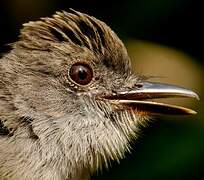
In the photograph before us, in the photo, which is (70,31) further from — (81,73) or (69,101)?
(69,101)

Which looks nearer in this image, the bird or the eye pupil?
the bird

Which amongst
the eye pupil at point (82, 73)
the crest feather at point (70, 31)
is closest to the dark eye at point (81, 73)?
the eye pupil at point (82, 73)

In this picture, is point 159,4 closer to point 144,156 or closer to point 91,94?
point 144,156

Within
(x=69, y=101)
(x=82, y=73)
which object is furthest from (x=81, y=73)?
(x=69, y=101)

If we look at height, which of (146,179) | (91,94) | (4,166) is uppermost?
(91,94)

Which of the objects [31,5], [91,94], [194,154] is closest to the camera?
[91,94]

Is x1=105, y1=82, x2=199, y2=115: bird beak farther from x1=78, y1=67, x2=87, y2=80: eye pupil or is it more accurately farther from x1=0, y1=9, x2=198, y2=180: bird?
x1=78, y1=67, x2=87, y2=80: eye pupil

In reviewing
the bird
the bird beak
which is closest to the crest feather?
the bird

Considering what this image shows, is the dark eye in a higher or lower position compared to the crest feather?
lower

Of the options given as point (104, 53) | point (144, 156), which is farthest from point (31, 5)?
point (104, 53)
